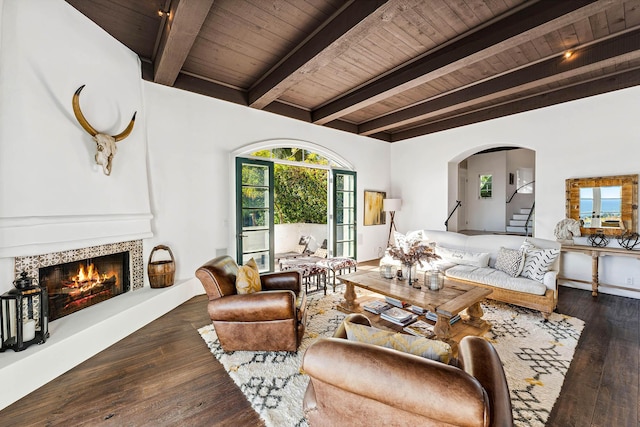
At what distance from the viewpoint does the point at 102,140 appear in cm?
293

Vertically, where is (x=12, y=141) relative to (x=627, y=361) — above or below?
above

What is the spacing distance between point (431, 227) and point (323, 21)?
503cm

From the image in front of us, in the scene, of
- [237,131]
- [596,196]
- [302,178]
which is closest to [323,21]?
[237,131]

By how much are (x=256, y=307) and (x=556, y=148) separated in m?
5.47

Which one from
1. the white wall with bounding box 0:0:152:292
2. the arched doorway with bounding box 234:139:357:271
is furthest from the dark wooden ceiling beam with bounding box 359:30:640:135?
the white wall with bounding box 0:0:152:292

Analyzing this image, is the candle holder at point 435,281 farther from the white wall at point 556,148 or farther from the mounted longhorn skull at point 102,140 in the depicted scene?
the mounted longhorn skull at point 102,140

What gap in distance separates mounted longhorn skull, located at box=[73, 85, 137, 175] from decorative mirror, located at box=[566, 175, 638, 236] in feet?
21.5

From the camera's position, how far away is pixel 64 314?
2723 millimetres

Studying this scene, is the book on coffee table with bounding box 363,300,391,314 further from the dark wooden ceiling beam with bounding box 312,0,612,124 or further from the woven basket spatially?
the dark wooden ceiling beam with bounding box 312,0,612,124

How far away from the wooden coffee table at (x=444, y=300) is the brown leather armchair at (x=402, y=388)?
50.3 inches

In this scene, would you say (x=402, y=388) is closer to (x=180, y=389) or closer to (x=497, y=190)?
(x=180, y=389)

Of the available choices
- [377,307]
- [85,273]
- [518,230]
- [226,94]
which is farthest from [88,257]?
[518,230]

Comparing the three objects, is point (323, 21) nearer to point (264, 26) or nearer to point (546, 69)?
point (264, 26)

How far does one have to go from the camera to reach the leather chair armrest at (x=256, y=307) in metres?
2.45
